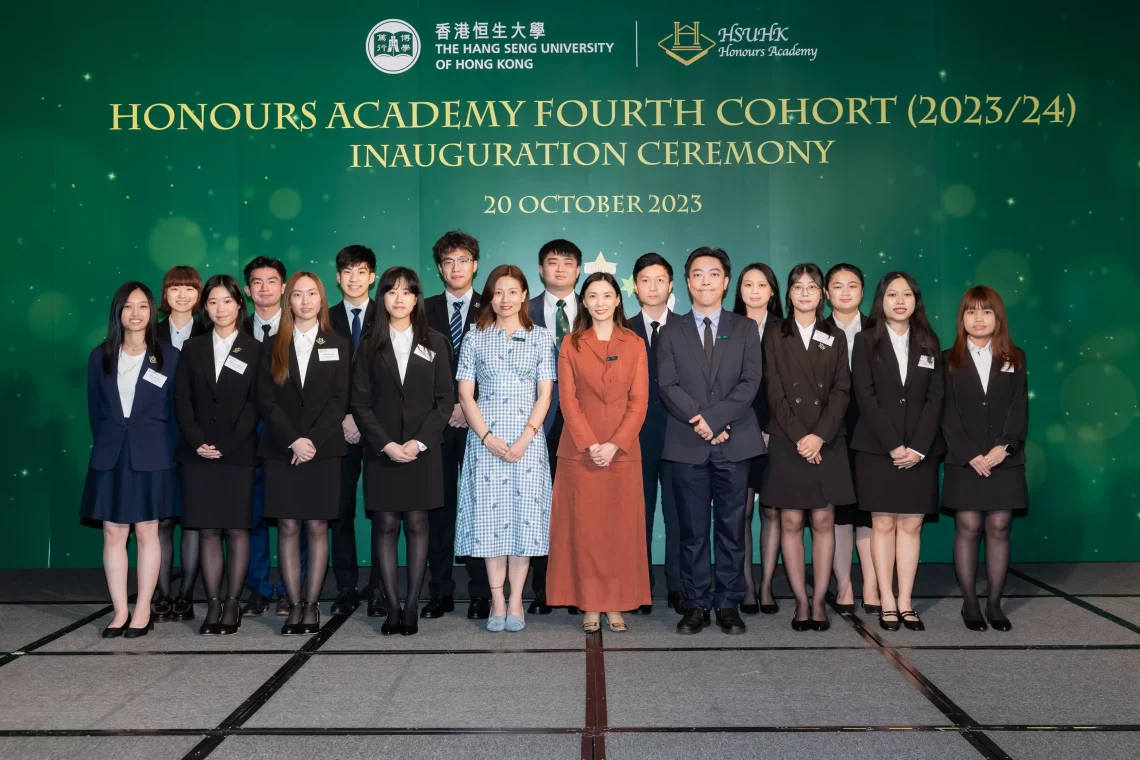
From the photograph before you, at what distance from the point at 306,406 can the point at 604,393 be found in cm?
129

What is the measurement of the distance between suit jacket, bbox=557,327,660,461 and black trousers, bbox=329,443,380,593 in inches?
45.5

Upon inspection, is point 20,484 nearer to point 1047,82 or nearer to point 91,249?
point 91,249

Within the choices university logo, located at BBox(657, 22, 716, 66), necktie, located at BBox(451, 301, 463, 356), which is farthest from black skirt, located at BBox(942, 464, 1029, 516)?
university logo, located at BBox(657, 22, 716, 66)

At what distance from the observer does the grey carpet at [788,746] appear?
2545 mm

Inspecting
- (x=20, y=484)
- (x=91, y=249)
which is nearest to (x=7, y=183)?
(x=91, y=249)

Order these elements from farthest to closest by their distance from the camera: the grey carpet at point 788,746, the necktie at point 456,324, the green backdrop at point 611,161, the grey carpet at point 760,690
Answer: the green backdrop at point 611,161 < the necktie at point 456,324 < the grey carpet at point 760,690 < the grey carpet at point 788,746

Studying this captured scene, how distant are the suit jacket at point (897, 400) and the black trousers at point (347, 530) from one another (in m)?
2.38

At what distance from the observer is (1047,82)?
5.52 m

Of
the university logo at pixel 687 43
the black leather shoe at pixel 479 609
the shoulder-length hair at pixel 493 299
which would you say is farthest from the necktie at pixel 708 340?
the university logo at pixel 687 43

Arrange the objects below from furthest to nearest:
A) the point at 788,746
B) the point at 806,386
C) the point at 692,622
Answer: the point at 806,386 → the point at 692,622 → the point at 788,746

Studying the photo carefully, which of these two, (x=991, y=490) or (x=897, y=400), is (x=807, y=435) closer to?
(x=897, y=400)

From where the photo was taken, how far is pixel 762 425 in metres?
4.17

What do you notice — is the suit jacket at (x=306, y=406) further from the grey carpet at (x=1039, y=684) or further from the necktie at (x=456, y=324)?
the grey carpet at (x=1039, y=684)

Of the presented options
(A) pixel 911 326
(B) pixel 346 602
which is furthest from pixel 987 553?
(B) pixel 346 602
